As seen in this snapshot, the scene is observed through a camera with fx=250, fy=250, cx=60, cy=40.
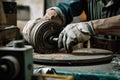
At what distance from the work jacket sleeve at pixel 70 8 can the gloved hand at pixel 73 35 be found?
413 mm

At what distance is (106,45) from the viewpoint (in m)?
1.60

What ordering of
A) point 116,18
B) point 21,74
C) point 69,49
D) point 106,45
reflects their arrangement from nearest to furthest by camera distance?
1. point 21,74
2. point 69,49
3. point 116,18
4. point 106,45

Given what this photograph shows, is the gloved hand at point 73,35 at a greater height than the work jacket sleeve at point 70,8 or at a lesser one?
lesser

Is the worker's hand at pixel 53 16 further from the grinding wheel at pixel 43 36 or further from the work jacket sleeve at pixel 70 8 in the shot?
the grinding wheel at pixel 43 36

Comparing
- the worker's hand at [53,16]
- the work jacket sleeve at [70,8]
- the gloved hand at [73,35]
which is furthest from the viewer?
the work jacket sleeve at [70,8]

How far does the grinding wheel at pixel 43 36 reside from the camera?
124 cm

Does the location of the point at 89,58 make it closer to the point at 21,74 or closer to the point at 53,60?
the point at 53,60

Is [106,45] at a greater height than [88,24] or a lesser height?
lesser

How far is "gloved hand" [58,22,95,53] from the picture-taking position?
123cm

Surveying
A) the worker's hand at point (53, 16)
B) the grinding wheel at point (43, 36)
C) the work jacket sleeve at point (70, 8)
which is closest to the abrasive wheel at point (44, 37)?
the grinding wheel at point (43, 36)

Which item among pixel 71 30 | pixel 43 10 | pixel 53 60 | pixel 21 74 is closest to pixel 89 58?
pixel 53 60

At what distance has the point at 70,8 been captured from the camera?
68.7 inches

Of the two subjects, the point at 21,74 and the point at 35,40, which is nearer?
the point at 21,74

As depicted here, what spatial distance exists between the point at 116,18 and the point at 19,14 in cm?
230
